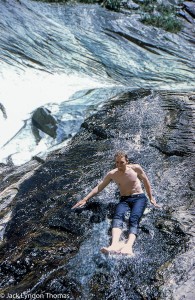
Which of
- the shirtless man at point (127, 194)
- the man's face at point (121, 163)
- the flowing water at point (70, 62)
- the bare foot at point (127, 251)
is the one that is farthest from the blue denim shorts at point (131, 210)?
the flowing water at point (70, 62)

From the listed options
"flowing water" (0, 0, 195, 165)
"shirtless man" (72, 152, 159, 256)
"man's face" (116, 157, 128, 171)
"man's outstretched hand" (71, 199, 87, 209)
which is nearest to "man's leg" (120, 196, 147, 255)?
"shirtless man" (72, 152, 159, 256)

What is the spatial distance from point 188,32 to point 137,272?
15.3 meters

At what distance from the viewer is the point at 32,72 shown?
13.8 metres

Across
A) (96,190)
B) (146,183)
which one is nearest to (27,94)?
(96,190)

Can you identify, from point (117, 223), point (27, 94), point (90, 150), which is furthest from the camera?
point (27, 94)

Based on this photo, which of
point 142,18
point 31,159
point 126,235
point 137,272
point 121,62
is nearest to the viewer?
point 137,272

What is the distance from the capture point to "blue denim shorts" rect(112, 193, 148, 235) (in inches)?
231

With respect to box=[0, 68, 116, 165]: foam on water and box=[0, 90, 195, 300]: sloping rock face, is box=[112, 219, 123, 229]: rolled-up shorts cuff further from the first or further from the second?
box=[0, 68, 116, 165]: foam on water

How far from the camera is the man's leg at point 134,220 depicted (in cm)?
537

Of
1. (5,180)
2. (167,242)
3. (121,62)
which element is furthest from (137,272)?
(121,62)

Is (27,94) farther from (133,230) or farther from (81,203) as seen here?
(133,230)

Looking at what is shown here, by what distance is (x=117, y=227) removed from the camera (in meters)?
5.81

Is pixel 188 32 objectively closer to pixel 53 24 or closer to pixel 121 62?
pixel 121 62

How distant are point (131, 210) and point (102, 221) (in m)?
0.49
